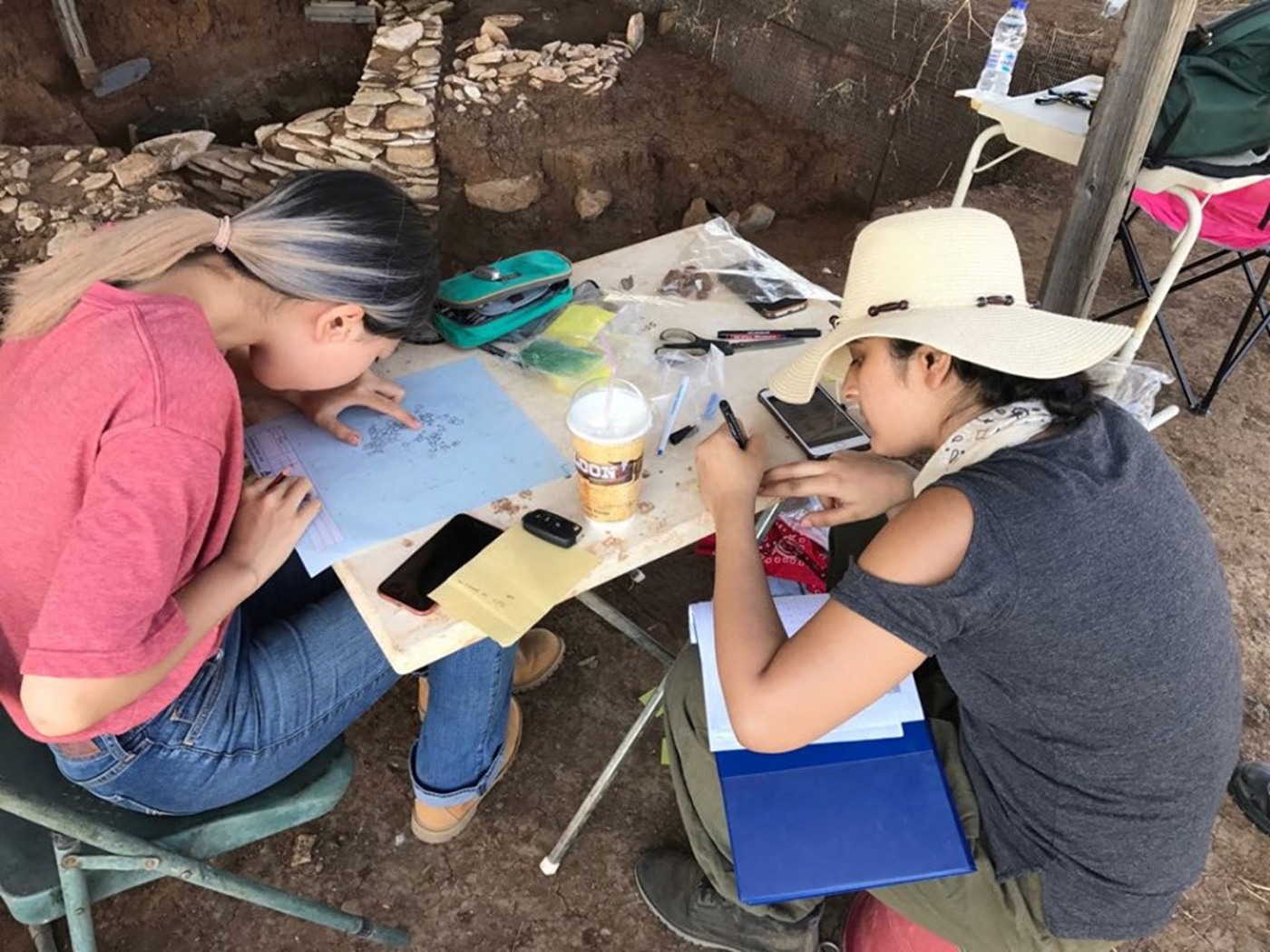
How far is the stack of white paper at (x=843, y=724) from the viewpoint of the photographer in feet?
5.05

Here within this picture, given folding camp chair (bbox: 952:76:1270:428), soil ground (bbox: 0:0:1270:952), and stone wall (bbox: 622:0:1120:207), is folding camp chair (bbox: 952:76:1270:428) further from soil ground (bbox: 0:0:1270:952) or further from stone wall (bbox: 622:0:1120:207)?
stone wall (bbox: 622:0:1120:207)

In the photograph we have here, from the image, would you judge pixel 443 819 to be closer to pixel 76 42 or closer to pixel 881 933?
pixel 881 933

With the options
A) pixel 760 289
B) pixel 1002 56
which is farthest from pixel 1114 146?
pixel 760 289

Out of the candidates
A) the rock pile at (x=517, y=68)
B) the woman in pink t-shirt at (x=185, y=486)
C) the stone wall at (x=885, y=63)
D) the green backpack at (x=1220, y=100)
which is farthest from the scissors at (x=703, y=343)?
the rock pile at (x=517, y=68)

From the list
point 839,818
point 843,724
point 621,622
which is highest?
point 843,724

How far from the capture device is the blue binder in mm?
1421

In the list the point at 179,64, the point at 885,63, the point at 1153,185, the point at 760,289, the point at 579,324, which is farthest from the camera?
the point at 179,64

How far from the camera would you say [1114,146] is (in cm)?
243

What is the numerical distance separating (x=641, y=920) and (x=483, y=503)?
117cm

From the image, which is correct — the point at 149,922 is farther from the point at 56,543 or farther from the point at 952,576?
the point at 952,576

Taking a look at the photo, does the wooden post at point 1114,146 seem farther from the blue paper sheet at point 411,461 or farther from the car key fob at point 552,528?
the car key fob at point 552,528

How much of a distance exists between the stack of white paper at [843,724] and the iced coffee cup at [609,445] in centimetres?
30

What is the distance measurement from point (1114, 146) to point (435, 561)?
2.15 m

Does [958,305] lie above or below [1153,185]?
above
